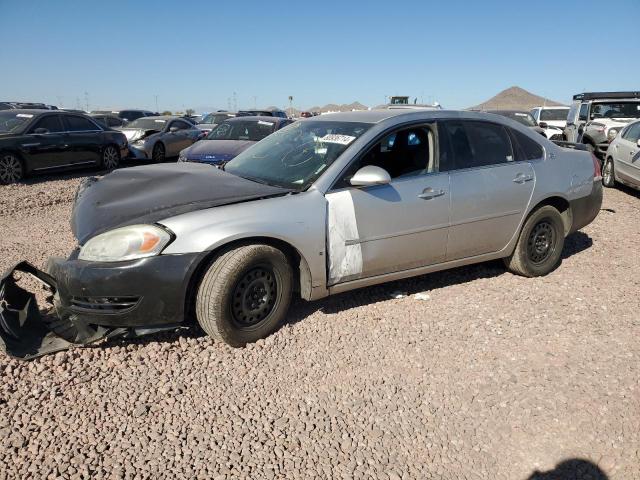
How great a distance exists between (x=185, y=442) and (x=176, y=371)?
682 millimetres

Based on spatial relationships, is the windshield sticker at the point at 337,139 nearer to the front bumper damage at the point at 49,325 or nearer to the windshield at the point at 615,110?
the front bumper damage at the point at 49,325

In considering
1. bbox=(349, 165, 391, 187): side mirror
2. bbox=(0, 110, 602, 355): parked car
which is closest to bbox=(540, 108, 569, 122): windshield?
bbox=(0, 110, 602, 355): parked car

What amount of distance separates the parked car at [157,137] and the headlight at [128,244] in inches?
435

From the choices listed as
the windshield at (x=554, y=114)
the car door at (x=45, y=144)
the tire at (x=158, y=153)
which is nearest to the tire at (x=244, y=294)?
the car door at (x=45, y=144)

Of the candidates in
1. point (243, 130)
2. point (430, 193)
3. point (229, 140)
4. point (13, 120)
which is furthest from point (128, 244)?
point (13, 120)

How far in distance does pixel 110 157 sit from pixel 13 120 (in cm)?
219

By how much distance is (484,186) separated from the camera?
4.43 metres

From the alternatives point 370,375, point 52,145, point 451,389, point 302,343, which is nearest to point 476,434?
point 451,389

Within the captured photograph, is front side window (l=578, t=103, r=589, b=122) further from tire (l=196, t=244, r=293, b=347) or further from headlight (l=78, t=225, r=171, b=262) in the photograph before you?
headlight (l=78, t=225, r=171, b=262)

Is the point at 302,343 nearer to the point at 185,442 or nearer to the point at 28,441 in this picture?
the point at 185,442

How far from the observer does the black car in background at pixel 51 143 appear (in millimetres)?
9953

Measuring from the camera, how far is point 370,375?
10.7 ft

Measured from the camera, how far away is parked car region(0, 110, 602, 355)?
3178 mm

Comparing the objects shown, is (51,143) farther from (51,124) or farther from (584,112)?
(584,112)
